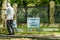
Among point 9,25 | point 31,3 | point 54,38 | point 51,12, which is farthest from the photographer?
point 31,3

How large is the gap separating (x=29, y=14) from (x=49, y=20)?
5.97 ft

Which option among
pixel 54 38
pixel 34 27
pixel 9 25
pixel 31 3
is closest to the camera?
pixel 54 38

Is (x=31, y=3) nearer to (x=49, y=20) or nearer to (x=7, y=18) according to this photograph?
(x=49, y=20)

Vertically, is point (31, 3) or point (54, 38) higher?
point (31, 3)

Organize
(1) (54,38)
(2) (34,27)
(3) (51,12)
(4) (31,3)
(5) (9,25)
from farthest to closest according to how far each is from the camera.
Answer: (4) (31,3), (3) (51,12), (2) (34,27), (5) (9,25), (1) (54,38)

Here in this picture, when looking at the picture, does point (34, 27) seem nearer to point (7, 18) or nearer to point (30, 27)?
point (30, 27)

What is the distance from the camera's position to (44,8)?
21.9 metres

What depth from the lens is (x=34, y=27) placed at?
54.7 feet

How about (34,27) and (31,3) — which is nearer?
(34,27)

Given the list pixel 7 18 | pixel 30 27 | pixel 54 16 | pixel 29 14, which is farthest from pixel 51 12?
pixel 7 18

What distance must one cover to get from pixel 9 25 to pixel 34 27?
154 inches

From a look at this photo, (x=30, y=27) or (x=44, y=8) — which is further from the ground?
(x=44, y=8)

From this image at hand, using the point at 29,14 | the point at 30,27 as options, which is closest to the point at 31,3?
the point at 29,14

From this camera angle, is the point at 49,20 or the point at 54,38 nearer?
the point at 54,38
